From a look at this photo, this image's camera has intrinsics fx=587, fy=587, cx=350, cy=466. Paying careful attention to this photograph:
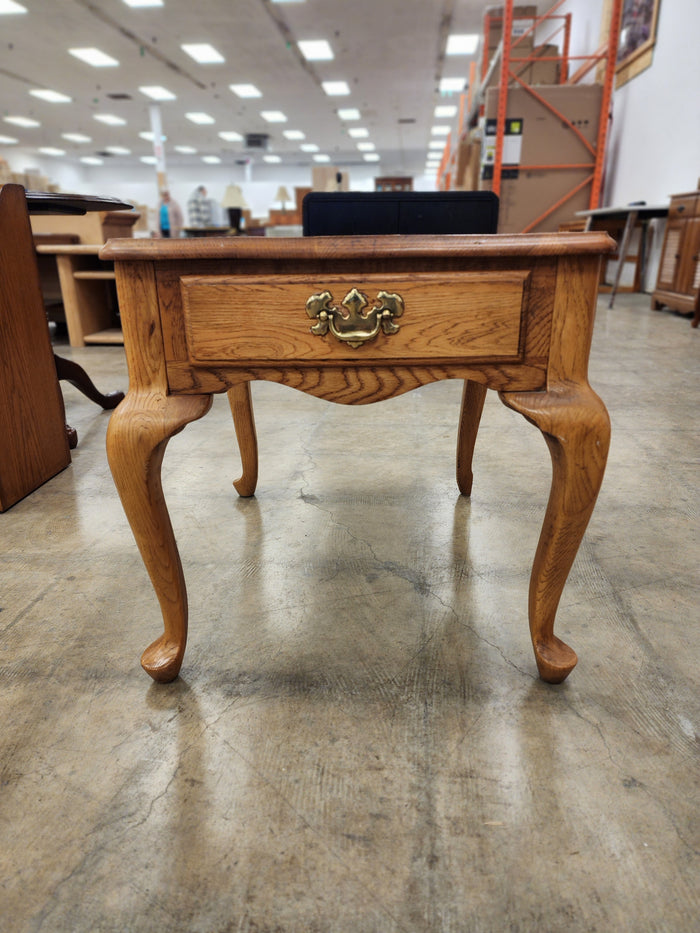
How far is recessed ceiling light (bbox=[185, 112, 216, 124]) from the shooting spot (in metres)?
13.5

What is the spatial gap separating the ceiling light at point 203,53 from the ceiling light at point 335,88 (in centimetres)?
223

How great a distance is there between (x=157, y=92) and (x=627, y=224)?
34.9 ft

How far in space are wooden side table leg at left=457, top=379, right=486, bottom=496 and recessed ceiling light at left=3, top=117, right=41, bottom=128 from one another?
53.6 ft

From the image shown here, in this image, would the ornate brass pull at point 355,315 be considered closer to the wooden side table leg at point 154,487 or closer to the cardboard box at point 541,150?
the wooden side table leg at point 154,487

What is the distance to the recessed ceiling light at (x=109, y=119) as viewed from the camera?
Answer: 13.4 metres

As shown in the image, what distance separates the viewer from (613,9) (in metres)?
5.52

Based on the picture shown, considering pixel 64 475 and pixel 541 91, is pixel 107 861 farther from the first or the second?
pixel 541 91

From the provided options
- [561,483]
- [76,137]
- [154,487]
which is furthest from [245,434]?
[76,137]

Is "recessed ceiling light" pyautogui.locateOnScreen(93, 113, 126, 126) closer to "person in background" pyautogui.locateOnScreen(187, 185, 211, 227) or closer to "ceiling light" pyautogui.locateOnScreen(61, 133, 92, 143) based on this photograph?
"ceiling light" pyautogui.locateOnScreen(61, 133, 92, 143)

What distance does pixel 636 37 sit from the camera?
5629 mm

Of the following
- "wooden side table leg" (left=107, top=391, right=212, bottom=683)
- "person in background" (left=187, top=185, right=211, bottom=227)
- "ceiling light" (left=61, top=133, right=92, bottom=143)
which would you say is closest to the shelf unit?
"wooden side table leg" (left=107, top=391, right=212, bottom=683)

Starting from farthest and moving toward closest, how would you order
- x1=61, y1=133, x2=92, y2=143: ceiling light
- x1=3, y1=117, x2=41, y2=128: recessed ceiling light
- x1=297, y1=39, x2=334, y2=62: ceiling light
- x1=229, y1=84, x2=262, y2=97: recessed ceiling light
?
x1=61, y1=133, x2=92, y2=143: ceiling light → x1=3, y1=117, x2=41, y2=128: recessed ceiling light → x1=229, y1=84, x2=262, y2=97: recessed ceiling light → x1=297, y1=39, x2=334, y2=62: ceiling light

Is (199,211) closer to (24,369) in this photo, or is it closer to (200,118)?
(200,118)

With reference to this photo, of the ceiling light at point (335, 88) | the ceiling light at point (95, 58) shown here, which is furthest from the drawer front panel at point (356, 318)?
the ceiling light at point (335, 88)
